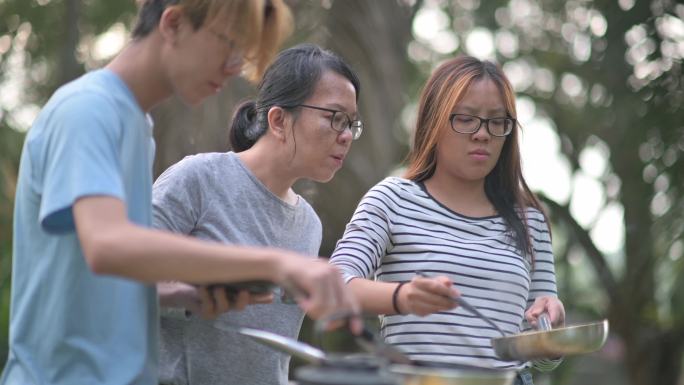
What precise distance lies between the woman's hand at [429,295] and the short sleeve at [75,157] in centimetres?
82

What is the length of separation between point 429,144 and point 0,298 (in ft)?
17.8

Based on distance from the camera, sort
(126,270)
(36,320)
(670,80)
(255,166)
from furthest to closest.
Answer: (670,80)
(255,166)
(36,320)
(126,270)

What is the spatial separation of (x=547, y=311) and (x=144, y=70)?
1384 millimetres

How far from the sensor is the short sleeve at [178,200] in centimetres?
273

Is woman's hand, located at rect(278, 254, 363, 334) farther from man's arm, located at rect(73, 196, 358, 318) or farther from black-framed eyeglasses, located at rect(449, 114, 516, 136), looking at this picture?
black-framed eyeglasses, located at rect(449, 114, 516, 136)

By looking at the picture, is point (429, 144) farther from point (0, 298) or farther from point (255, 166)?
point (0, 298)

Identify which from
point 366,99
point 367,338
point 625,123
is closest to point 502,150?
point 367,338

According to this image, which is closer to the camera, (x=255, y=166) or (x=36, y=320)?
(x=36, y=320)

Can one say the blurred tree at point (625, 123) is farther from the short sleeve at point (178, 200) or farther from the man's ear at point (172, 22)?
the man's ear at point (172, 22)

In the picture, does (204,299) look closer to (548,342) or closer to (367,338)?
(367,338)

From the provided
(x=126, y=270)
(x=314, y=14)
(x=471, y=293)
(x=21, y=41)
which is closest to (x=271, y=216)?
(x=471, y=293)

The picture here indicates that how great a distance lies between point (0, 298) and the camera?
303 inches

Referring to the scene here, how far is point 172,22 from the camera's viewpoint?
80.2 inches

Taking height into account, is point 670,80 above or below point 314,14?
above
